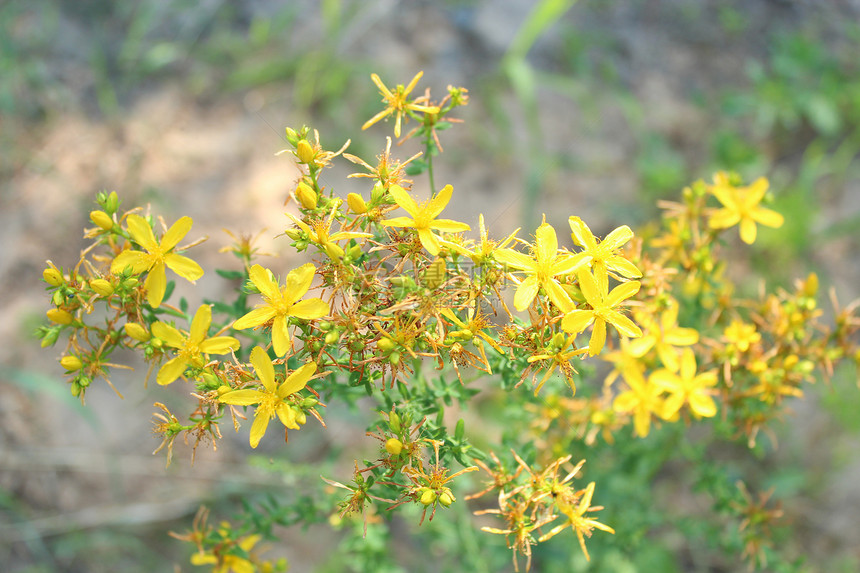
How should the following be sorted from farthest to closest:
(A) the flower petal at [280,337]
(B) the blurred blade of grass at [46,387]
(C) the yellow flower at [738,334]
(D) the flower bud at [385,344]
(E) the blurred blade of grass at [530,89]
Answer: (E) the blurred blade of grass at [530,89]
(B) the blurred blade of grass at [46,387]
(C) the yellow flower at [738,334]
(A) the flower petal at [280,337]
(D) the flower bud at [385,344]

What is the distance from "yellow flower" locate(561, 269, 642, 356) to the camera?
1.92 metres

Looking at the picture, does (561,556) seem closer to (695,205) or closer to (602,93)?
(695,205)

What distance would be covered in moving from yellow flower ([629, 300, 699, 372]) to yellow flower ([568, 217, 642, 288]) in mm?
459

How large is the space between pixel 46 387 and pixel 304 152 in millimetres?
2686

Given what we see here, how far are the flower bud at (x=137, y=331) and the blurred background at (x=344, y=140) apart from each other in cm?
208

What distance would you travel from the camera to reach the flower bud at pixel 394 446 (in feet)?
5.96

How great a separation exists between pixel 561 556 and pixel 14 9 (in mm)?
5950

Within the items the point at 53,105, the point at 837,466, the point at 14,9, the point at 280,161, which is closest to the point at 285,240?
the point at 280,161

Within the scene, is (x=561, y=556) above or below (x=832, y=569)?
above

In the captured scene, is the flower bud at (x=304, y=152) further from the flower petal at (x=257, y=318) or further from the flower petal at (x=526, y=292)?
the flower petal at (x=526, y=292)

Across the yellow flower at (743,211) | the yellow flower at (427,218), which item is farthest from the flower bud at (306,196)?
the yellow flower at (743,211)

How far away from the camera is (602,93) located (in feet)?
16.4

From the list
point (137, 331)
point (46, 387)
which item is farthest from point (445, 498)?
point (46, 387)

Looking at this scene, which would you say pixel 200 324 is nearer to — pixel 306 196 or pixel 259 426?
pixel 259 426
